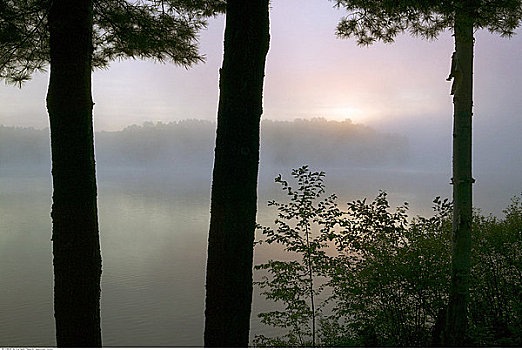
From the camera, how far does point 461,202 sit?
3.52 metres

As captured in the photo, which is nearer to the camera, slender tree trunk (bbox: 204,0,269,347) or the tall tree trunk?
slender tree trunk (bbox: 204,0,269,347)

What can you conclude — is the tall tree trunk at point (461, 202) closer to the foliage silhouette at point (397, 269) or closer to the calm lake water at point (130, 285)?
the foliage silhouette at point (397, 269)

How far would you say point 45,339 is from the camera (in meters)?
7.14

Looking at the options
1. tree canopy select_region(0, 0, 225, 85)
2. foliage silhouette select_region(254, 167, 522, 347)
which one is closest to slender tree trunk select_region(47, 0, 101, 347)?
tree canopy select_region(0, 0, 225, 85)

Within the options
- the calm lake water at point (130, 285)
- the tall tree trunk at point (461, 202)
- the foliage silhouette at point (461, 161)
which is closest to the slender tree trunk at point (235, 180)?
the foliage silhouette at point (461, 161)

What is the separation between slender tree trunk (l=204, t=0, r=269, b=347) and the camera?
2.21 meters

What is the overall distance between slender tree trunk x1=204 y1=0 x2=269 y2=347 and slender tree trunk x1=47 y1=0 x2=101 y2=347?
86 cm

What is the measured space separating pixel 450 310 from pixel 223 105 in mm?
2602

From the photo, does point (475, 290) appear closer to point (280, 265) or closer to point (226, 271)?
point (280, 265)

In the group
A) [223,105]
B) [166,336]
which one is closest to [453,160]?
[223,105]

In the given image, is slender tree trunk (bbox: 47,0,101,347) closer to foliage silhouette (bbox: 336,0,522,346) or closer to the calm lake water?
foliage silhouette (bbox: 336,0,522,346)

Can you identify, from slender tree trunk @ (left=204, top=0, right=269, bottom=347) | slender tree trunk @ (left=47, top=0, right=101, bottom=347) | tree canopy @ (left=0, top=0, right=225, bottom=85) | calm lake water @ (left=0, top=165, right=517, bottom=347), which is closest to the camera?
slender tree trunk @ (left=204, top=0, right=269, bottom=347)

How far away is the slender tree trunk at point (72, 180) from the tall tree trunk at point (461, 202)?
2.71m

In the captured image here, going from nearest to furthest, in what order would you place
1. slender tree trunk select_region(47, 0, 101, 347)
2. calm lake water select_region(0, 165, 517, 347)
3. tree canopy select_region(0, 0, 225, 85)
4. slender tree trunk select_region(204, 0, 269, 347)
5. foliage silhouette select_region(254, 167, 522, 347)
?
1. slender tree trunk select_region(204, 0, 269, 347)
2. slender tree trunk select_region(47, 0, 101, 347)
3. tree canopy select_region(0, 0, 225, 85)
4. foliage silhouette select_region(254, 167, 522, 347)
5. calm lake water select_region(0, 165, 517, 347)
